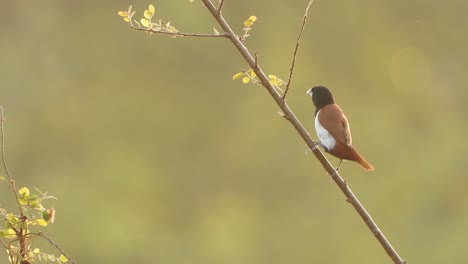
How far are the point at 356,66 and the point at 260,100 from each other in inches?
96.2

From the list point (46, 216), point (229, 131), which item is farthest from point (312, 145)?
point (229, 131)

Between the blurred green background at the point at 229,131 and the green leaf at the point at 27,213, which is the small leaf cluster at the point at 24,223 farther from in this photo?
the blurred green background at the point at 229,131

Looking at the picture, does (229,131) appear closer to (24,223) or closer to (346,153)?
(346,153)

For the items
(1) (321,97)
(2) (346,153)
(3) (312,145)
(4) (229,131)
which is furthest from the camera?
(4) (229,131)

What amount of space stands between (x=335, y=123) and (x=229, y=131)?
16.5 metres

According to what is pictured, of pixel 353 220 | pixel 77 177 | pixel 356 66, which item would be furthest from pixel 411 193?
pixel 77 177

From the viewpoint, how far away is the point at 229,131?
1919cm

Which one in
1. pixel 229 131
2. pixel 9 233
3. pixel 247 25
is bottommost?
pixel 229 131

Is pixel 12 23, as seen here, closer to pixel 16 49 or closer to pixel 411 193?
pixel 16 49

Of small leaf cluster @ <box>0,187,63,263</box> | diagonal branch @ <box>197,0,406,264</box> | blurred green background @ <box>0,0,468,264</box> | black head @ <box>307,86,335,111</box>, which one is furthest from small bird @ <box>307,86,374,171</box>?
blurred green background @ <box>0,0,468,264</box>

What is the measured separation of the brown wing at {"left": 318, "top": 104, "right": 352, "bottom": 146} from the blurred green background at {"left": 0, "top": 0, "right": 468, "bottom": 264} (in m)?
14.3

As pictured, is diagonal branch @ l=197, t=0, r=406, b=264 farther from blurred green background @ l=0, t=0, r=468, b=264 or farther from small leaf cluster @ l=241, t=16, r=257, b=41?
blurred green background @ l=0, t=0, r=468, b=264

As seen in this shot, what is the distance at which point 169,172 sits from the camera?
1897 centimetres

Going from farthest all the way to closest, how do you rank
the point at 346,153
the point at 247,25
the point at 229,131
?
the point at 229,131
the point at 346,153
the point at 247,25
